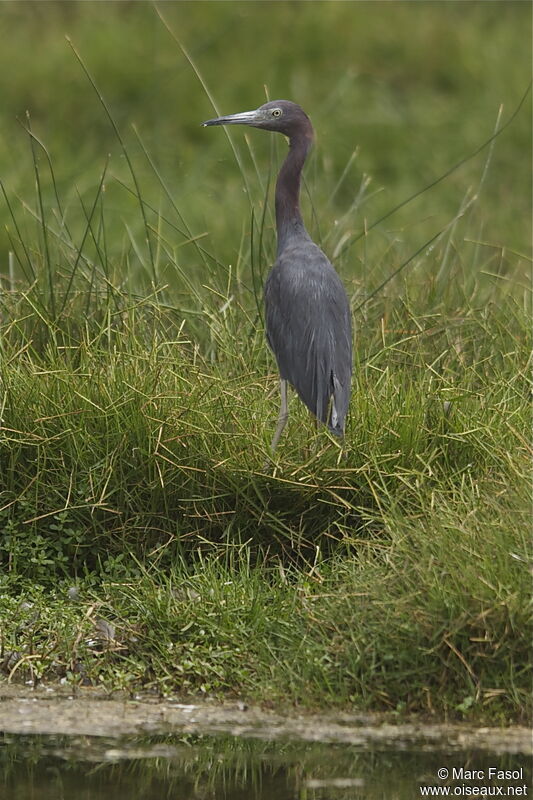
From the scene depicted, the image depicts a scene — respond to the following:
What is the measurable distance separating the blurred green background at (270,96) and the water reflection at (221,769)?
15.0 feet

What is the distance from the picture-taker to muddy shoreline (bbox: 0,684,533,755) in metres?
3.71

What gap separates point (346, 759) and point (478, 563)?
0.69 metres

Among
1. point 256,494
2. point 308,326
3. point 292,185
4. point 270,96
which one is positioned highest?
point 292,185

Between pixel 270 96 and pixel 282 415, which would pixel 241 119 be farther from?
pixel 270 96

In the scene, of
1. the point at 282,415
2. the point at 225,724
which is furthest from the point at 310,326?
the point at 225,724

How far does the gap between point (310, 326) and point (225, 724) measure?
160 centimetres

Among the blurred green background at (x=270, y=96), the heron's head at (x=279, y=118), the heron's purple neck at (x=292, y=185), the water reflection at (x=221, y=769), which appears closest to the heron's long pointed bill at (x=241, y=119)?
the heron's head at (x=279, y=118)

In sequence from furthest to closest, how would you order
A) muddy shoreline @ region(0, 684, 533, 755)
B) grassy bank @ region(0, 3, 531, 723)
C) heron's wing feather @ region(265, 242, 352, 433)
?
heron's wing feather @ region(265, 242, 352, 433) < grassy bank @ region(0, 3, 531, 723) < muddy shoreline @ region(0, 684, 533, 755)

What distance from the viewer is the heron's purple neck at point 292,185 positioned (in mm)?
5273

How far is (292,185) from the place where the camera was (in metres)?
5.32

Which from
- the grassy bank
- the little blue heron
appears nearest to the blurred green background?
the grassy bank

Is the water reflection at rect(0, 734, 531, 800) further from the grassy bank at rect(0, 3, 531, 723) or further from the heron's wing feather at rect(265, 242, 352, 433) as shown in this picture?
the heron's wing feather at rect(265, 242, 352, 433)

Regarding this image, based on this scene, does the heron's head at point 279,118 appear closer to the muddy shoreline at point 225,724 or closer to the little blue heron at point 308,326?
the little blue heron at point 308,326

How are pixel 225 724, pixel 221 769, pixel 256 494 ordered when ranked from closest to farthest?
pixel 221 769
pixel 225 724
pixel 256 494
